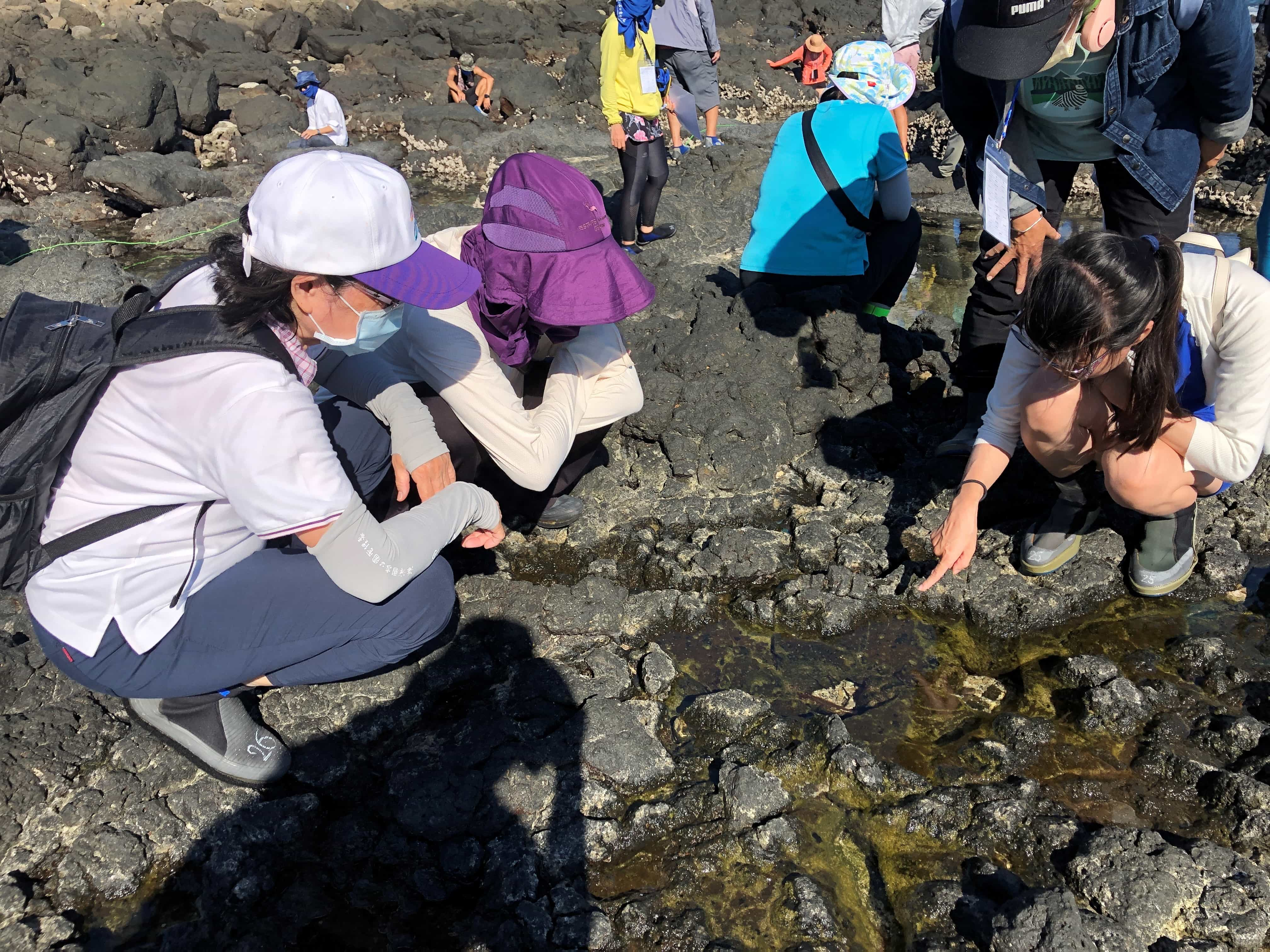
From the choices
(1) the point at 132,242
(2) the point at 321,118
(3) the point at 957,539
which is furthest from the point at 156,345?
(2) the point at 321,118

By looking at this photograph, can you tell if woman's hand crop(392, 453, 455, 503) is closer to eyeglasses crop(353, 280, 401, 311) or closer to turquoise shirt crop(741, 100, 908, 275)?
eyeglasses crop(353, 280, 401, 311)

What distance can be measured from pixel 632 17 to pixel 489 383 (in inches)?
143

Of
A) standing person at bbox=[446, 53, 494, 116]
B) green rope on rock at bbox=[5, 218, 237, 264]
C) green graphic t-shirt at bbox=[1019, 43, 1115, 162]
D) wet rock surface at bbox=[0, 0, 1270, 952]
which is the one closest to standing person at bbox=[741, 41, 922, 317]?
wet rock surface at bbox=[0, 0, 1270, 952]

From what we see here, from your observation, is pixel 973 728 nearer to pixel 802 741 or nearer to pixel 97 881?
pixel 802 741

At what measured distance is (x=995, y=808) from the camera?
6.44 feet

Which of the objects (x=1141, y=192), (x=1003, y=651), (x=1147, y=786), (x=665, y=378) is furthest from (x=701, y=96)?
(x=1147, y=786)

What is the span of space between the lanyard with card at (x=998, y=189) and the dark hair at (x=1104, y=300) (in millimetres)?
493

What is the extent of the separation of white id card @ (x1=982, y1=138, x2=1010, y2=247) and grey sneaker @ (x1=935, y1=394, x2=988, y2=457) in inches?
26.4

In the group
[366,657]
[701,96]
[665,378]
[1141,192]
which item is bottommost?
[701,96]

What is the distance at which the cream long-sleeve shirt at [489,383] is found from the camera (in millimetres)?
2365

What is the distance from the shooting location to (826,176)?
11.9 feet

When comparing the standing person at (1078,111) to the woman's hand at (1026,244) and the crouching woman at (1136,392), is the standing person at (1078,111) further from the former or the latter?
the crouching woman at (1136,392)

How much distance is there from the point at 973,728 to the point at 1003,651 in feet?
1.10

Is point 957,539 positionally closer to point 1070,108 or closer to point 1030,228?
point 1030,228
